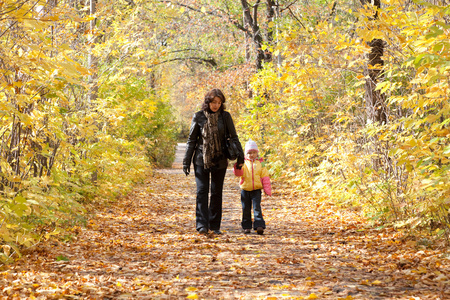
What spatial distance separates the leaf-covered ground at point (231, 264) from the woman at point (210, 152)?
0.39m

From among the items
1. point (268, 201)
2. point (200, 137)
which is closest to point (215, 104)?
point (200, 137)

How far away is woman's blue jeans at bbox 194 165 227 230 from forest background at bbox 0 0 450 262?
161 cm

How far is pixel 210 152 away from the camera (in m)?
6.35

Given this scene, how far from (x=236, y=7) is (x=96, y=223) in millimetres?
15247

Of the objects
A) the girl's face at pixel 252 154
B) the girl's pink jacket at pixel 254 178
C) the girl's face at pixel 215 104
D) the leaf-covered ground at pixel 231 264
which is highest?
the girl's face at pixel 215 104

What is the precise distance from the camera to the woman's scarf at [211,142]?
635cm

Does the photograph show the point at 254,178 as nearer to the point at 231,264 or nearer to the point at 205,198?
the point at 205,198

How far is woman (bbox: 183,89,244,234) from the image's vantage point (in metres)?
6.38

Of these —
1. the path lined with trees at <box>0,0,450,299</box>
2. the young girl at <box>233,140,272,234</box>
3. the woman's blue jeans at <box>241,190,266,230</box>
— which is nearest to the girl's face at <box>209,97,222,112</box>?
the young girl at <box>233,140,272,234</box>

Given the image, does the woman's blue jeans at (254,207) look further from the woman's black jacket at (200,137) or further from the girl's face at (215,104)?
the girl's face at (215,104)

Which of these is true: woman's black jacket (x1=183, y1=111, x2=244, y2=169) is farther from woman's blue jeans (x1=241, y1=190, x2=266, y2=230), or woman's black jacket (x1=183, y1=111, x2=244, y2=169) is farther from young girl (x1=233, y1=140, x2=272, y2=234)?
woman's blue jeans (x1=241, y1=190, x2=266, y2=230)

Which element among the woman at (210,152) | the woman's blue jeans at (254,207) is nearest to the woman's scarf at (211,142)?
the woman at (210,152)

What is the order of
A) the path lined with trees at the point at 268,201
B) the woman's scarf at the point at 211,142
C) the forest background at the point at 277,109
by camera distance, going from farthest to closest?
the woman's scarf at the point at 211,142 < the forest background at the point at 277,109 < the path lined with trees at the point at 268,201

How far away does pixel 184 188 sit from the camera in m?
13.8
